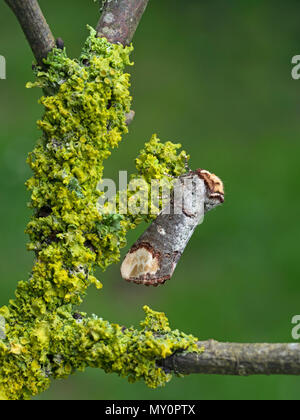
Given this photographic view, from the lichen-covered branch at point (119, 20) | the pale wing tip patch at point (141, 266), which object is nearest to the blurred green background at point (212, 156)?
the pale wing tip patch at point (141, 266)

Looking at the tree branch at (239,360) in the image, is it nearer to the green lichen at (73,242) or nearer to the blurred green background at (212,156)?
the green lichen at (73,242)


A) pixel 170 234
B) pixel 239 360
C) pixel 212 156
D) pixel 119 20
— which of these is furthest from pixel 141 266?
pixel 212 156

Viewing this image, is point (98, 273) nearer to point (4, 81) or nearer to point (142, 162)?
point (4, 81)

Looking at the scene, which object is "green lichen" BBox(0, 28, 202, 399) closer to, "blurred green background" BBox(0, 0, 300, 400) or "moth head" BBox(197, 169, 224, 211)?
"moth head" BBox(197, 169, 224, 211)

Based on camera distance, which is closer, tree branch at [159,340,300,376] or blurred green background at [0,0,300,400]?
tree branch at [159,340,300,376]

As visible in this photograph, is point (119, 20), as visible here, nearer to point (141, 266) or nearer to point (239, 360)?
point (141, 266)

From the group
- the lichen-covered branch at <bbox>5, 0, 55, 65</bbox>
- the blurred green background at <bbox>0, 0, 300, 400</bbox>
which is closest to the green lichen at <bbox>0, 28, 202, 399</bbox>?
the lichen-covered branch at <bbox>5, 0, 55, 65</bbox>
